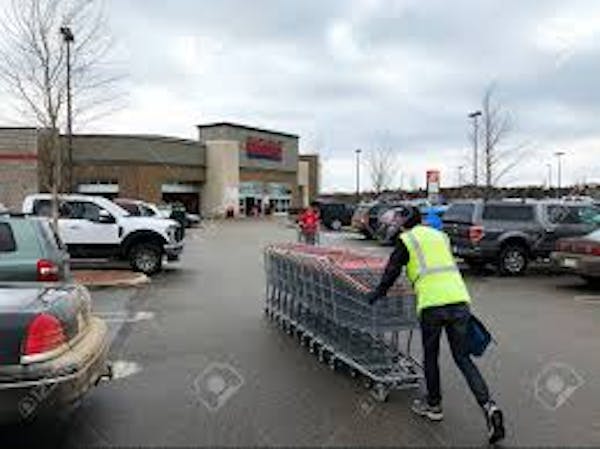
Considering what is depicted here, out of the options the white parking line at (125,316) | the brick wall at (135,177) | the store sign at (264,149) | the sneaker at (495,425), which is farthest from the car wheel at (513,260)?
the store sign at (264,149)

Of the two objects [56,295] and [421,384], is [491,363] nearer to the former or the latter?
[421,384]

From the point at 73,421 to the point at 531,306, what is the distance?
31.4 ft

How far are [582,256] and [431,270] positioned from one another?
11.1 meters

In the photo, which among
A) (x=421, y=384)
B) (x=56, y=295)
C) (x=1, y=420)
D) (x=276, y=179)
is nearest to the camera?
(x=1, y=420)

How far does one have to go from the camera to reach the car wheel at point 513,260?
2117 centimetres

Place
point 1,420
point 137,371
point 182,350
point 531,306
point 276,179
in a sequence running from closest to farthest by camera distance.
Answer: point 1,420 → point 137,371 → point 182,350 → point 531,306 → point 276,179

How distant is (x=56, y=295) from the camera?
6883 mm

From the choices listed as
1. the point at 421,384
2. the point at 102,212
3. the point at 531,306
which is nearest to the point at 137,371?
the point at 421,384

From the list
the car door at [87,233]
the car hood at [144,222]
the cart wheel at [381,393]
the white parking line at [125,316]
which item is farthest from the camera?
the car hood at [144,222]

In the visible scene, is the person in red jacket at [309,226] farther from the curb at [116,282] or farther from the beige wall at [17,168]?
the beige wall at [17,168]

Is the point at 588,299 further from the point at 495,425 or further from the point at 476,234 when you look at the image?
the point at 495,425

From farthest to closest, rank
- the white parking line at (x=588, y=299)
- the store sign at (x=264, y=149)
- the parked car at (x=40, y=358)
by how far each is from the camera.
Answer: the store sign at (x=264, y=149) → the white parking line at (x=588, y=299) → the parked car at (x=40, y=358)

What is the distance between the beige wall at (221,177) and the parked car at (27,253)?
7503cm

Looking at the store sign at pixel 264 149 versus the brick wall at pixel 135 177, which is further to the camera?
the store sign at pixel 264 149
